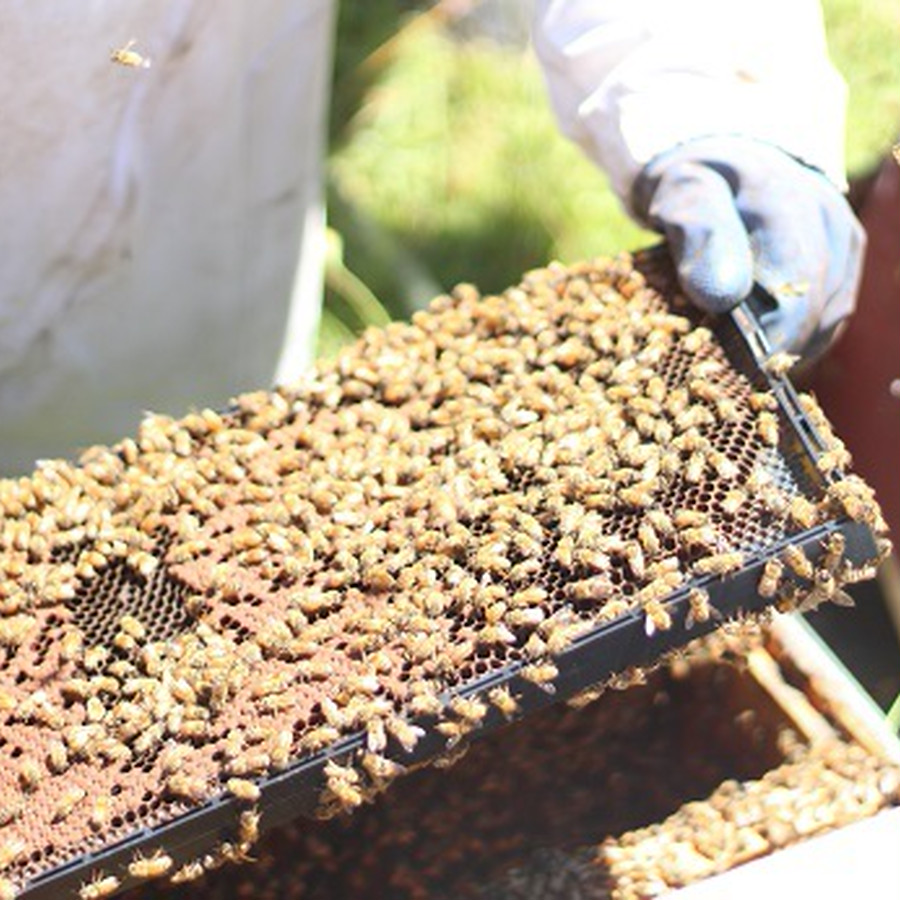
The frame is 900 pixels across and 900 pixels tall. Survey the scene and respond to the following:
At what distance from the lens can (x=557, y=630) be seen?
7.17 ft

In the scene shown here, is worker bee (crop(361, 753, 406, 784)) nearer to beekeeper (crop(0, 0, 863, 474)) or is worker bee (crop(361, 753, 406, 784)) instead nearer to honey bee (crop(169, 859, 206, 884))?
honey bee (crop(169, 859, 206, 884))

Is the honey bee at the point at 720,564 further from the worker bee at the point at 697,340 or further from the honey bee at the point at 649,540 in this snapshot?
the worker bee at the point at 697,340

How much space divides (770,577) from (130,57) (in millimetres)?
1549

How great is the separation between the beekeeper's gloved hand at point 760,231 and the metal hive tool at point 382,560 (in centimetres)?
9

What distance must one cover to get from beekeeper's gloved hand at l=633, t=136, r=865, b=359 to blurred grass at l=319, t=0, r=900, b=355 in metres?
2.05

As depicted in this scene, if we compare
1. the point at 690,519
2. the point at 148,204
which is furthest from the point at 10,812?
the point at 148,204

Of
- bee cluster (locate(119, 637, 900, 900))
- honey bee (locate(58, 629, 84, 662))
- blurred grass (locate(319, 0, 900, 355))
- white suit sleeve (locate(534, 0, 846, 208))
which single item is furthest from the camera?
blurred grass (locate(319, 0, 900, 355))

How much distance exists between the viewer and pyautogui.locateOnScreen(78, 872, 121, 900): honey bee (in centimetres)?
212

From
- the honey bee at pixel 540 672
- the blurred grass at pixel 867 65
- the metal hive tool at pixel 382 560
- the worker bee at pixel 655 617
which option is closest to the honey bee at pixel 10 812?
the metal hive tool at pixel 382 560

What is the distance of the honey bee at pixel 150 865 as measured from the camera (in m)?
2.12

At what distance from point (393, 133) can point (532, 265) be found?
823mm

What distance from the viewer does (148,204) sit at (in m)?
3.33

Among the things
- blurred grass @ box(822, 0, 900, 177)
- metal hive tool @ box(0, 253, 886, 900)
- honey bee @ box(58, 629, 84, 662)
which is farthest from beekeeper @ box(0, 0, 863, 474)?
blurred grass @ box(822, 0, 900, 177)

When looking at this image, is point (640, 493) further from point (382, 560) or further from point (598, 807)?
point (598, 807)
